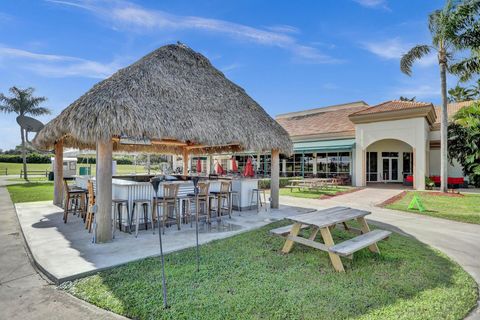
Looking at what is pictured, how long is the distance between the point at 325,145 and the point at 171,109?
A: 64.8 ft

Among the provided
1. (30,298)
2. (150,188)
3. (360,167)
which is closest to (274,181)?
(150,188)

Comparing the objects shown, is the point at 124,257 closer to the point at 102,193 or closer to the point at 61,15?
the point at 102,193

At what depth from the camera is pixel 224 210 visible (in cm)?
1058

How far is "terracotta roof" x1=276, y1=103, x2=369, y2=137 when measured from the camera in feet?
90.0

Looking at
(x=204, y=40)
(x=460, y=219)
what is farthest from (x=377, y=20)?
(x=460, y=219)

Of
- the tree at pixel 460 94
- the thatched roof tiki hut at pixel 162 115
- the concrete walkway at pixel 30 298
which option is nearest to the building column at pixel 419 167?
the thatched roof tiki hut at pixel 162 115

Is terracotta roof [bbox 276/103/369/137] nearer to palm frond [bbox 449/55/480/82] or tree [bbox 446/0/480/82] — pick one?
palm frond [bbox 449/55/480/82]

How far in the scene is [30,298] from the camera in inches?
167

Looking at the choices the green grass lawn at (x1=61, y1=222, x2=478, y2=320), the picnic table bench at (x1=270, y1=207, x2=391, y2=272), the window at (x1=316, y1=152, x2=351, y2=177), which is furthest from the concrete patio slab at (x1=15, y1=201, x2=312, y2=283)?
the window at (x1=316, y1=152, x2=351, y2=177)

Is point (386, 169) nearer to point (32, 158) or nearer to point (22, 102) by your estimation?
point (22, 102)

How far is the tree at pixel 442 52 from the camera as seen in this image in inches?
654

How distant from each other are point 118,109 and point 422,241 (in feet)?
29.8

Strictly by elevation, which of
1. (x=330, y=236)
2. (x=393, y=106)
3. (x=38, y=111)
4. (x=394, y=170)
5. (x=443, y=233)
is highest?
(x=38, y=111)

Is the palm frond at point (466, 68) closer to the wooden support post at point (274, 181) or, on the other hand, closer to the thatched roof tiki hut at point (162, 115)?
the thatched roof tiki hut at point (162, 115)
